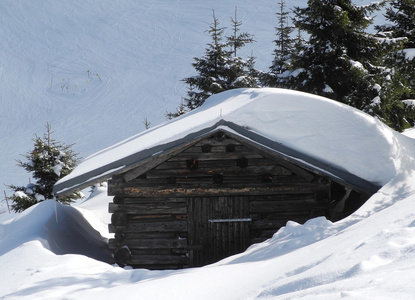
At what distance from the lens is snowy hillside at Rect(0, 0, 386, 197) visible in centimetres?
4503

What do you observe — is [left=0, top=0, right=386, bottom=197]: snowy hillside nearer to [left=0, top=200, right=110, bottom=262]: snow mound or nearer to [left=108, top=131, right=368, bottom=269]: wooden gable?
[left=0, top=200, right=110, bottom=262]: snow mound

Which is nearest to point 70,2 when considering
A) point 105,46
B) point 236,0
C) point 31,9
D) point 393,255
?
point 31,9

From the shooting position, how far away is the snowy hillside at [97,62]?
45.0m

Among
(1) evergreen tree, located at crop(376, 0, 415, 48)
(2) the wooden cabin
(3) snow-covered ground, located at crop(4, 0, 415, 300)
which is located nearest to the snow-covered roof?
(2) the wooden cabin

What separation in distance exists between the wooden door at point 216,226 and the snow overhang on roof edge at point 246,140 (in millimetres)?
1477

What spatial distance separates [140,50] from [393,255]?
5817cm

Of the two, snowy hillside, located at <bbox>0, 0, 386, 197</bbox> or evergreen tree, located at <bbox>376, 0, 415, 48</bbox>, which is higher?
snowy hillside, located at <bbox>0, 0, 386, 197</bbox>

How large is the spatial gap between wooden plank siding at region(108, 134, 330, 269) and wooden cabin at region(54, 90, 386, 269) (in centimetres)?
2

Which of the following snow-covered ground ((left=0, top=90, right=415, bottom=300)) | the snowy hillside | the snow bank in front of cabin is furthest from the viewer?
the snowy hillside

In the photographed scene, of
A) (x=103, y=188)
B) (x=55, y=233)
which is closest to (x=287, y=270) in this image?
(x=55, y=233)

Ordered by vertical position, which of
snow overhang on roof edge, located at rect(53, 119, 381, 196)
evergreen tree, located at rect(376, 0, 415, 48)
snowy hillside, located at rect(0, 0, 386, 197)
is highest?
snowy hillside, located at rect(0, 0, 386, 197)

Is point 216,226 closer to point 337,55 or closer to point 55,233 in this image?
point 55,233

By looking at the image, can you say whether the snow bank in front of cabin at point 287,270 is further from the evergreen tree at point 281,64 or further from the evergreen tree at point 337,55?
the evergreen tree at point 281,64

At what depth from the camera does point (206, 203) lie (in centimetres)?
1094
